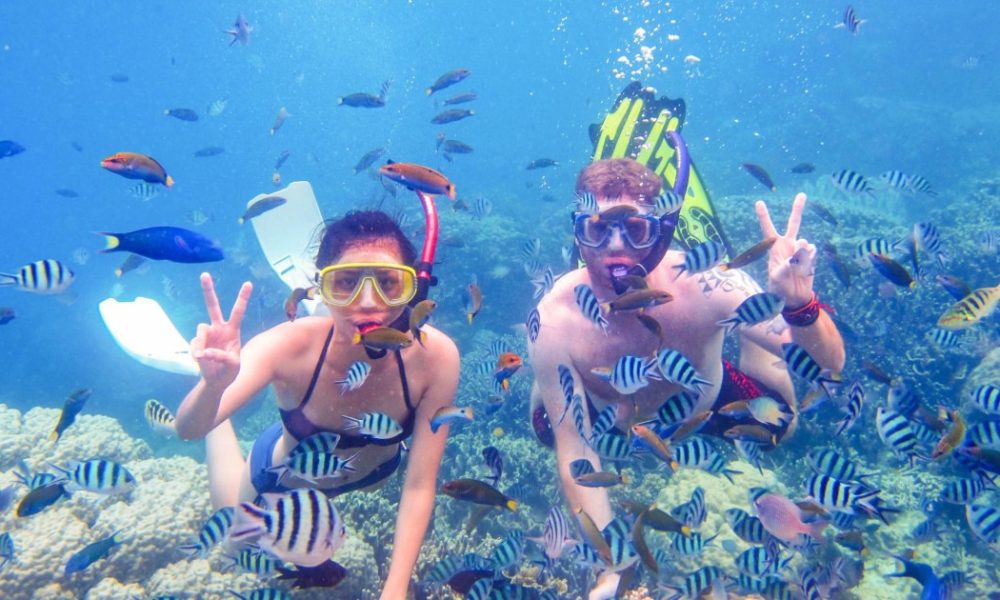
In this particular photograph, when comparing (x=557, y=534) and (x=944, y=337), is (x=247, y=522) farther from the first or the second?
(x=944, y=337)

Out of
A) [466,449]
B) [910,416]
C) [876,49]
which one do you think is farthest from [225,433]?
[876,49]

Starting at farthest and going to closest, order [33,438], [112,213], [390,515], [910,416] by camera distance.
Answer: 1. [112,213]
2. [33,438]
3. [390,515]
4. [910,416]

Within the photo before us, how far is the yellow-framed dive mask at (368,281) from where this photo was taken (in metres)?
3.38

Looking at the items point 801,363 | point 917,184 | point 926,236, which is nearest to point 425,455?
point 801,363

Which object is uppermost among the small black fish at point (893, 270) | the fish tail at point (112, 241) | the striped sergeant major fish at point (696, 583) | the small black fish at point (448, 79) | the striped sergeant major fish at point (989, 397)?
the small black fish at point (448, 79)

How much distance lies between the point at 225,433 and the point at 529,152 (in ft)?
184

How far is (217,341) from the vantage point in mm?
2887

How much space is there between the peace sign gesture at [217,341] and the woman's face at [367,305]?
0.66m

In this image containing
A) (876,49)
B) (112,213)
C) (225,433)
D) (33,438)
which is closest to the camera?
(225,433)

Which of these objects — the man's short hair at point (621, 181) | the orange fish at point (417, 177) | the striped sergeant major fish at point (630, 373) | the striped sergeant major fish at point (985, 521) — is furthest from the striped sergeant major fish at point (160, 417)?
the striped sergeant major fish at point (985, 521)

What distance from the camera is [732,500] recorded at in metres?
6.19

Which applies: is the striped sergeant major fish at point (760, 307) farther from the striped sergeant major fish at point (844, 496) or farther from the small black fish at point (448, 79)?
the small black fish at point (448, 79)

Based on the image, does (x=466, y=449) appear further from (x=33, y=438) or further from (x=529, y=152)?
(x=529, y=152)

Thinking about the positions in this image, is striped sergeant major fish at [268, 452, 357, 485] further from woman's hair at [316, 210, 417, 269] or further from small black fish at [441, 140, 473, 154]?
small black fish at [441, 140, 473, 154]
